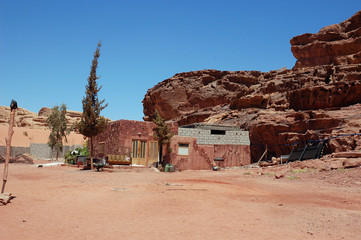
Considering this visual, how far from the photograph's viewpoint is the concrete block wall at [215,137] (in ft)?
82.0

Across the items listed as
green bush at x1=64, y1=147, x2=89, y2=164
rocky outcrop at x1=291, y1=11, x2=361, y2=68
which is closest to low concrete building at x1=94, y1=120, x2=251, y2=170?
green bush at x1=64, y1=147, x2=89, y2=164

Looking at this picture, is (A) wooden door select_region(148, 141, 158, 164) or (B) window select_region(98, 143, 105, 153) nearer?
(A) wooden door select_region(148, 141, 158, 164)

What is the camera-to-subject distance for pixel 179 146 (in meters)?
22.8

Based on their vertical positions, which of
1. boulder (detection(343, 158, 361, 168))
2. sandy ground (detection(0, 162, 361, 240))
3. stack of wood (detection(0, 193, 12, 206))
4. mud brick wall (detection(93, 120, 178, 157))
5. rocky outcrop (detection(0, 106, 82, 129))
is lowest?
sandy ground (detection(0, 162, 361, 240))

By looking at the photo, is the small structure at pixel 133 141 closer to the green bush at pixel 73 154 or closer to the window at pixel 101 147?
the window at pixel 101 147

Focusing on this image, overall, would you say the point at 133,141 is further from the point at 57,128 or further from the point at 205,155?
the point at 57,128

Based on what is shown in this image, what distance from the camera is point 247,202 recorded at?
26.8 ft

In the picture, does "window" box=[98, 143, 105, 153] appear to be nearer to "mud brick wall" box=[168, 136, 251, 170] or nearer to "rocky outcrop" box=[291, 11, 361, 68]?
"mud brick wall" box=[168, 136, 251, 170]

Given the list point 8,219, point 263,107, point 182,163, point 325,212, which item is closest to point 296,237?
point 325,212

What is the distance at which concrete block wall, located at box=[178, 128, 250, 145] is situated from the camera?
82.0 ft

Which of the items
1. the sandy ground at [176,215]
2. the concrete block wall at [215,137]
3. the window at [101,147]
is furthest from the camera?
the concrete block wall at [215,137]

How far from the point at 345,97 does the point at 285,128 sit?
21.0 ft

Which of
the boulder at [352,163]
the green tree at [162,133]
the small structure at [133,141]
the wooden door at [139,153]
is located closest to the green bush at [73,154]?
the small structure at [133,141]

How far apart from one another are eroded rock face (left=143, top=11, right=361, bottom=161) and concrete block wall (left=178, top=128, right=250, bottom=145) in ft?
3.72
